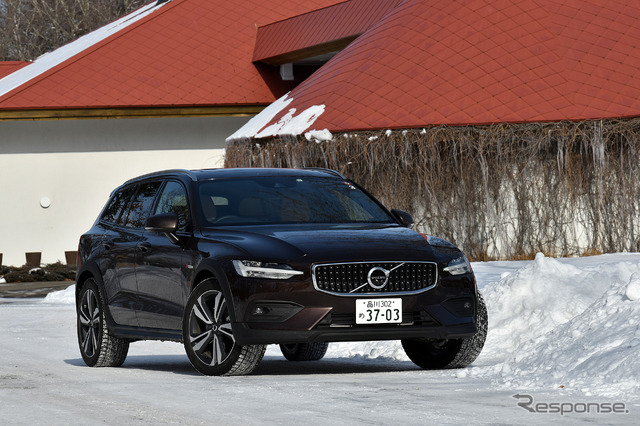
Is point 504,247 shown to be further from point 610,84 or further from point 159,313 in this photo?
point 159,313

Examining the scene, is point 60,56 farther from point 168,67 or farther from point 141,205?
point 141,205

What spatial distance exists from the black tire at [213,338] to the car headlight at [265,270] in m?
0.27

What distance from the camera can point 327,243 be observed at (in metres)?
9.05

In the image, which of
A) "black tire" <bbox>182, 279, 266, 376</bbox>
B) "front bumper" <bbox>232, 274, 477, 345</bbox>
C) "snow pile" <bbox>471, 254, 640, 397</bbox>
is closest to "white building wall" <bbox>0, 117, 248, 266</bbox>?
"snow pile" <bbox>471, 254, 640, 397</bbox>

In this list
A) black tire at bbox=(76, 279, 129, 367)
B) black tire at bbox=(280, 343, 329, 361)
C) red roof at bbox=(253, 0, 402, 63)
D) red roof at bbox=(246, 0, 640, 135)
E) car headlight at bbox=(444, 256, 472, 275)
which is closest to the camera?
car headlight at bbox=(444, 256, 472, 275)

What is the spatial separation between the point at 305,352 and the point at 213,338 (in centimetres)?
205

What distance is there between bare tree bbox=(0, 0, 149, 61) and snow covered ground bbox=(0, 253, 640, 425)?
45.9m

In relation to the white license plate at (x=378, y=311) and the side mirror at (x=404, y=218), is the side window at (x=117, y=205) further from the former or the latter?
the white license plate at (x=378, y=311)

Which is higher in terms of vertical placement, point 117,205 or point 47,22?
point 47,22

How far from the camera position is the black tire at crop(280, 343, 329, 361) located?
11.0m

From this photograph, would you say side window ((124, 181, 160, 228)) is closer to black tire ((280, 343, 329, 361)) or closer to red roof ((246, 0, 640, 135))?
black tire ((280, 343, 329, 361))

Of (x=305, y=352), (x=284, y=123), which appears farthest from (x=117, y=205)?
(x=284, y=123)

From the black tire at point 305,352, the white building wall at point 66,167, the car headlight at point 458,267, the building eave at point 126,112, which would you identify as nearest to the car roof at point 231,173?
the black tire at point 305,352

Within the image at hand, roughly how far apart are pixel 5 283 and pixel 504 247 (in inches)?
420
